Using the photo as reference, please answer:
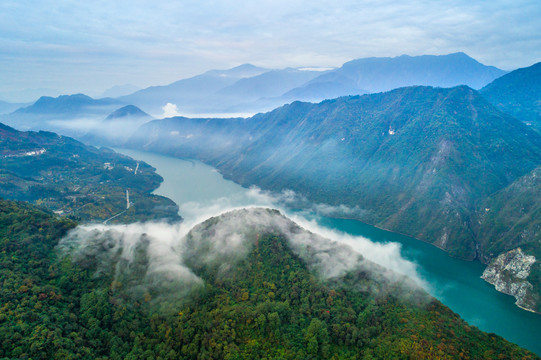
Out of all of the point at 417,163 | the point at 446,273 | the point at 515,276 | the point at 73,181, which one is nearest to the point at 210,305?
the point at 446,273

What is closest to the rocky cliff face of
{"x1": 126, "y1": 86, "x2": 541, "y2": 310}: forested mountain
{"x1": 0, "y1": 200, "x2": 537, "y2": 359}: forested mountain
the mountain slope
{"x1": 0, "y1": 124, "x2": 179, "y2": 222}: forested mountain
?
{"x1": 126, "y1": 86, "x2": 541, "y2": 310}: forested mountain

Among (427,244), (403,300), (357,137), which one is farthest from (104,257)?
(357,137)

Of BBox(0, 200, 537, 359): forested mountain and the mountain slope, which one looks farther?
the mountain slope

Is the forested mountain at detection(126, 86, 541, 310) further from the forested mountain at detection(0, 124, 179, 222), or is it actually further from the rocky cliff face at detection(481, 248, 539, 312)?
the forested mountain at detection(0, 124, 179, 222)

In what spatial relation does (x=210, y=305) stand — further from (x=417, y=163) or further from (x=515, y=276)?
(x=417, y=163)

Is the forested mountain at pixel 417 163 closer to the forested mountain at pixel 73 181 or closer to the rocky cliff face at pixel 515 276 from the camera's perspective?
the rocky cliff face at pixel 515 276

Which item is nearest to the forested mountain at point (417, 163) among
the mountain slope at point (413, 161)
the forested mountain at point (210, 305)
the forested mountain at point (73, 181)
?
the mountain slope at point (413, 161)

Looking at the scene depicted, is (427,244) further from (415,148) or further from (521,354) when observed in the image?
(521,354)
